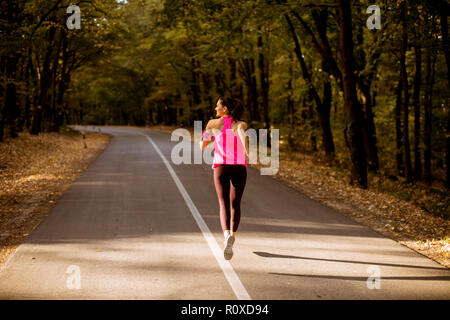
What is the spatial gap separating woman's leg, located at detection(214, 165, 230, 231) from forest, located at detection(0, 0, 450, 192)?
8561 mm

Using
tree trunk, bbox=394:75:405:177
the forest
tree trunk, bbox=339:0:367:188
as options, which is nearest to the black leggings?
the forest

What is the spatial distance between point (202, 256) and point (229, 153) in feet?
5.26

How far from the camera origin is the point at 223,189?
646cm

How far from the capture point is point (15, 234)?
8102 millimetres

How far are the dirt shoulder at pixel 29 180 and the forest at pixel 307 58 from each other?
10.4ft

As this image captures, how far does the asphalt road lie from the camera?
17.1ft

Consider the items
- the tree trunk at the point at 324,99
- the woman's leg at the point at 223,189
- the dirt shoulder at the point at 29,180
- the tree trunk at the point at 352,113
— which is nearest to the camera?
the woman's leg at the point at 223,189

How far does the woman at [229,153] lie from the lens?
631 centimetres

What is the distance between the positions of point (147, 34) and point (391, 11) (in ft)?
101
